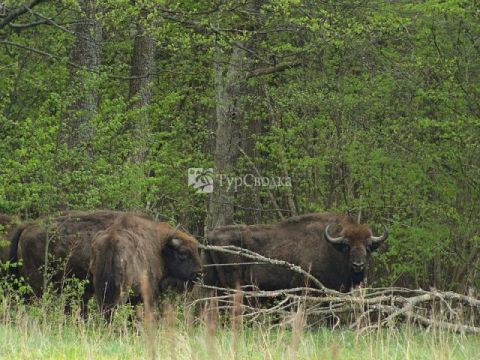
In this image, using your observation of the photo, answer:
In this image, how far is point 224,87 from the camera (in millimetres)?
20641

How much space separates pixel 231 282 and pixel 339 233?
2.31m

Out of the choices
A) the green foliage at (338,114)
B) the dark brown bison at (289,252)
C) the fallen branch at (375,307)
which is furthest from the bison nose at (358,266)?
the fallen branch at (375,307)

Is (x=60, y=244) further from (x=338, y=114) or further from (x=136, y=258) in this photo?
(x=338, y=114)

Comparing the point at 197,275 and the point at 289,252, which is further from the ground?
the point at 289,252

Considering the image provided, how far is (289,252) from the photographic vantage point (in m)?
20.7

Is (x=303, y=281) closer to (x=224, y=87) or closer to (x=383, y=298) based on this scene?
(x=224, y=87)

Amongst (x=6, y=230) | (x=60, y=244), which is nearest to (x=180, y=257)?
(x=60, y=244)

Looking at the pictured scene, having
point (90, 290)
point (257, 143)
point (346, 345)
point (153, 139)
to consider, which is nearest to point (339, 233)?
point (257, 143)

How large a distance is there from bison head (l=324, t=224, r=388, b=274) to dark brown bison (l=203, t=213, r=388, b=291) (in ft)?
0.08

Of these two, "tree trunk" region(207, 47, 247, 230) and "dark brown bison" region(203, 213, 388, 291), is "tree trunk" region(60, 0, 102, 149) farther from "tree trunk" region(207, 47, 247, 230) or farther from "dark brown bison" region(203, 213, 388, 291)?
"dark brown bison" region(203, 213, 388, 291)

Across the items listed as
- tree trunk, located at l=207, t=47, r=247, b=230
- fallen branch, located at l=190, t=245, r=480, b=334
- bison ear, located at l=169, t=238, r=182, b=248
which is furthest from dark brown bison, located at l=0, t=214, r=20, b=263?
tree trunk, located at l=207, t=47, r=247, b=230

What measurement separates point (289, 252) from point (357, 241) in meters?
1.60

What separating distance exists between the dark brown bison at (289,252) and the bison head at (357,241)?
2 cm

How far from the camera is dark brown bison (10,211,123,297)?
1692 centimetres
